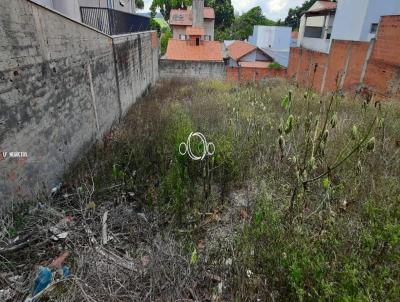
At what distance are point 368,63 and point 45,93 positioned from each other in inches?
340

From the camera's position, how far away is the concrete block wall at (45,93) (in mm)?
3053

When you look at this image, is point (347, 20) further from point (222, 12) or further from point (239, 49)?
point (222, 12)

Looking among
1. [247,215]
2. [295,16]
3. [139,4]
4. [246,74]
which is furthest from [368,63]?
[295,16]

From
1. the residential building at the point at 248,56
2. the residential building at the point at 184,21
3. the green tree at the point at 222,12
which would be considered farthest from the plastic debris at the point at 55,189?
the green tree at the point at 222,12

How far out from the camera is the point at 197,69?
13844 mm

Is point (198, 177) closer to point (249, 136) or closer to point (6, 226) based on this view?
point (249, 136)

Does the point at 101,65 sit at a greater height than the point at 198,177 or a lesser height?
greater

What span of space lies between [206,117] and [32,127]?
146 inches

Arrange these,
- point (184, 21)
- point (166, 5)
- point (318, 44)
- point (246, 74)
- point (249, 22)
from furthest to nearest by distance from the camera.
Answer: point (249, 22) → point (166, 5) → point (184, 21) → point (318, 44) → point (246, 74)

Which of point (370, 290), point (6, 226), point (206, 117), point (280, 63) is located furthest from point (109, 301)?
point (280, 63)

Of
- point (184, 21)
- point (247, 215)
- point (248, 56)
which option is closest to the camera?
point (247, 215)

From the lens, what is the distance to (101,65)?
6012 millimetres

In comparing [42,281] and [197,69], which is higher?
[197,69]

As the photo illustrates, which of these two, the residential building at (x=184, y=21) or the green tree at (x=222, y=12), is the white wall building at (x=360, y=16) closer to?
the residential building at (x=184, y=21)
